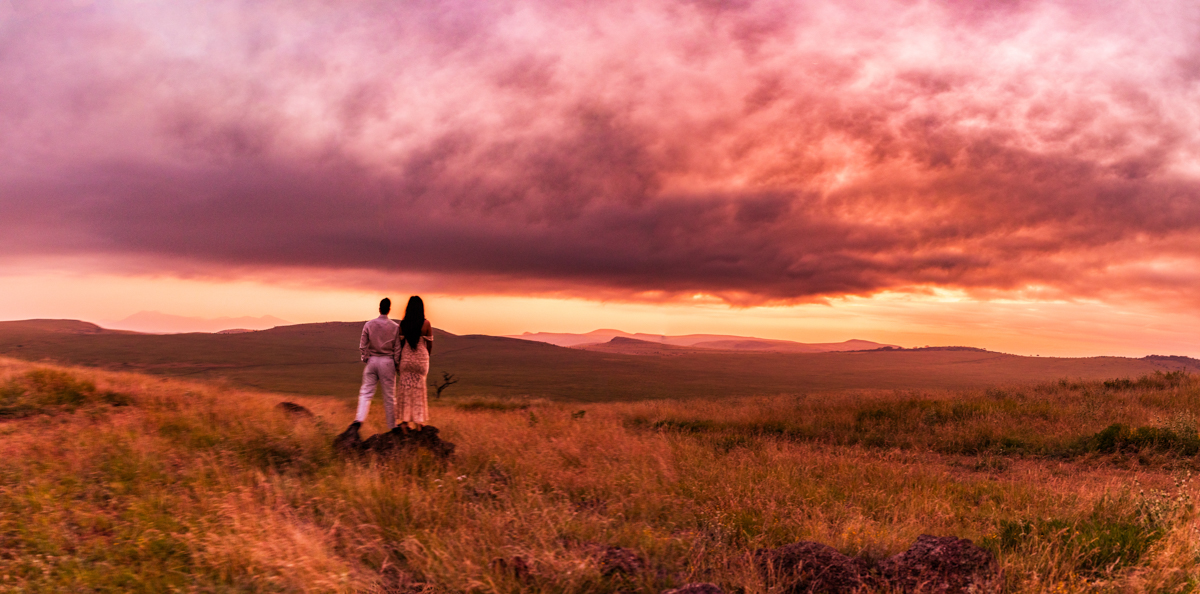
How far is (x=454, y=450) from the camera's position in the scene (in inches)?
395

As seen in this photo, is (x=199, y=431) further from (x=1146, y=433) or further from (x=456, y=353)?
(x=456, y=353)

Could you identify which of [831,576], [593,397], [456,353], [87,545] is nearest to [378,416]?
[87,545]

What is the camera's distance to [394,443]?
9.38 m

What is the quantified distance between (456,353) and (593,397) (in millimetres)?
94164

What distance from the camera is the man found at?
11.3 m

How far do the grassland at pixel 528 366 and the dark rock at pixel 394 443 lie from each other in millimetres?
65799

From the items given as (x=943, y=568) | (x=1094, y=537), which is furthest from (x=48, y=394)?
(x=1094, y=537)

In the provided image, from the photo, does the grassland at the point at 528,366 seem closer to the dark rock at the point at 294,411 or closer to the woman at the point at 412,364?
the dark rock at the point at 294,411

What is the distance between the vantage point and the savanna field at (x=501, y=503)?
5082mm

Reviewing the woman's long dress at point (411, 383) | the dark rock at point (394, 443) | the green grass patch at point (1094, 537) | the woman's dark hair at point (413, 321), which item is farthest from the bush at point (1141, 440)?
the woman's dark hair at point (413, 321)

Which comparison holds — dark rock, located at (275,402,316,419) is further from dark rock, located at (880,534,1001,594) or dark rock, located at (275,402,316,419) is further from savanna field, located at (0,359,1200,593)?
dark rock, located at (880,534,1001,594)

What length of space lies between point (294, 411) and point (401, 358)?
3139 millimetres

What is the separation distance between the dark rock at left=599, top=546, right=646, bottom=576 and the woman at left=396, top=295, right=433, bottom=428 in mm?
6719

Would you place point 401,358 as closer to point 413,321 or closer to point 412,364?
point 412,364
